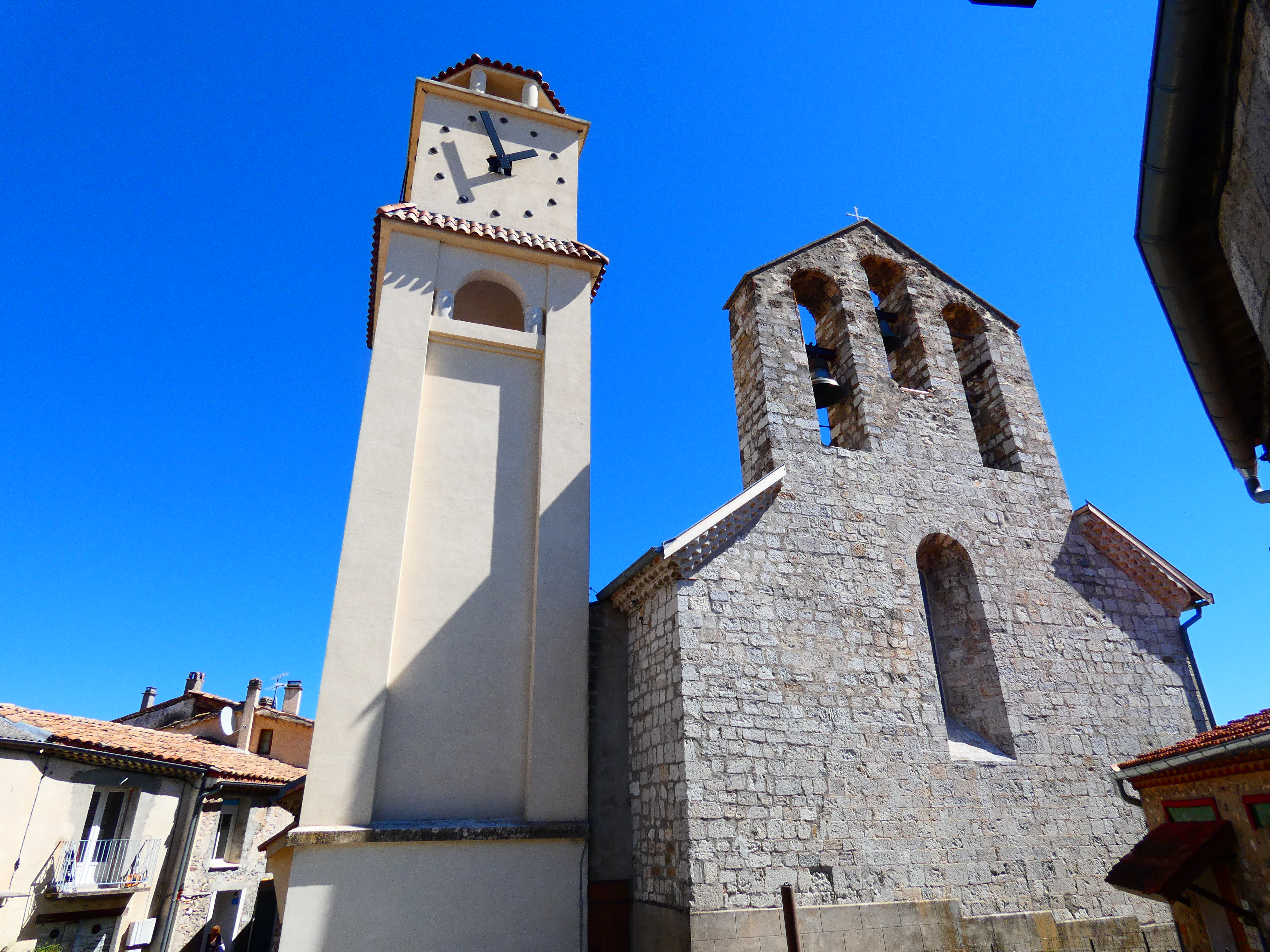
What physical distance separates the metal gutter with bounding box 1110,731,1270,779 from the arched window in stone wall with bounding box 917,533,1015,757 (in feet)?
3.91

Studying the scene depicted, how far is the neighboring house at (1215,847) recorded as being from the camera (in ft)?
19.6

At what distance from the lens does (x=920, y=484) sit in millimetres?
9758

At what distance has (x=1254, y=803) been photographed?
603 centimetres

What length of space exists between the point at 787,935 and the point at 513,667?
4190 mm

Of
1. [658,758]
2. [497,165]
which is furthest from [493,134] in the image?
[658,758]

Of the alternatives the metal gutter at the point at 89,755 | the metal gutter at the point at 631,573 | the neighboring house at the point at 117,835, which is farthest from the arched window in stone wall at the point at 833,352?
the metal gutter at the point at 89,755

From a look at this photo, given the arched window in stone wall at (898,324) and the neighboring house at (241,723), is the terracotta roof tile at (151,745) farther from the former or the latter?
the arched window in stone wall at (898,324)

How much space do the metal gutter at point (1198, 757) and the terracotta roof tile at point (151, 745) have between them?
49.8 ft

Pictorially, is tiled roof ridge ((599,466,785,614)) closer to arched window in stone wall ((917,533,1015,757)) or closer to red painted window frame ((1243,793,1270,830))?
arched window in stone wall ((917,533,1015,757))

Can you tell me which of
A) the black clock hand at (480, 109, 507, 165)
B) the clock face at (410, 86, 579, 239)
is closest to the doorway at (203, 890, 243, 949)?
the clock face at (410, 86, 579, 239)

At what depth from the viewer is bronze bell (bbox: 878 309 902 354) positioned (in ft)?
37.2

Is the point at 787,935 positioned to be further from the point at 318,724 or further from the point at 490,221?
the point at 490,221

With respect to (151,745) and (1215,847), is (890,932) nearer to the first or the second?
(1215,847)

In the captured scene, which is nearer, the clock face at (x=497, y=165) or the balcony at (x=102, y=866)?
the clock face at (x=497, y=165)
